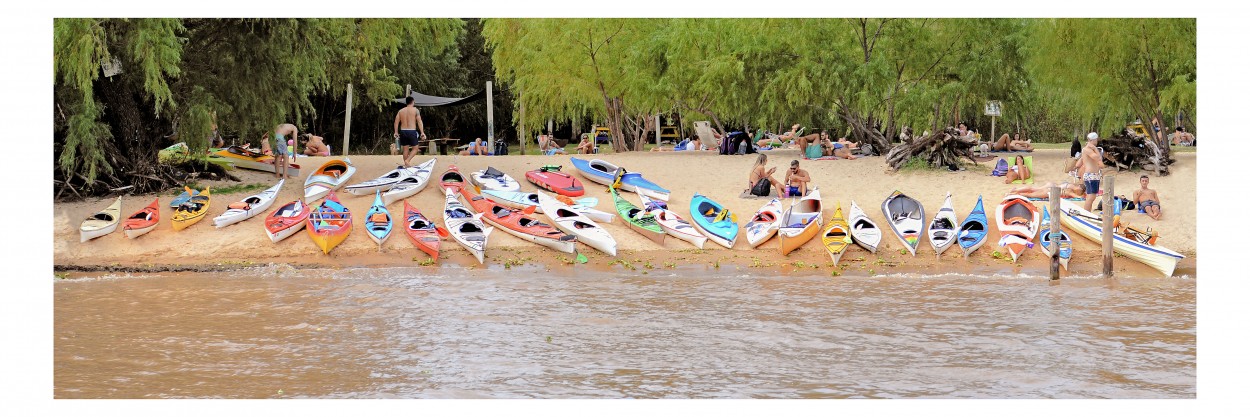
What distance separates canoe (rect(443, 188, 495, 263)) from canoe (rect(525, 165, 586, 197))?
5.47ft

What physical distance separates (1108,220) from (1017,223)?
5.77 ft

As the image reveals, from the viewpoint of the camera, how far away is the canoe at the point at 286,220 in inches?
642

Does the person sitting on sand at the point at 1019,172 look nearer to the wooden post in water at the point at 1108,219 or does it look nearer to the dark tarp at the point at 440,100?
the wooden post in water at the point at 1108,219

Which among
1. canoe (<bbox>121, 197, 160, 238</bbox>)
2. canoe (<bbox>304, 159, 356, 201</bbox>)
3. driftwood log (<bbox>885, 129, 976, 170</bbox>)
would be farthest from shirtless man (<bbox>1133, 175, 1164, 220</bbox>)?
canoe (<bbox>121, 197, 160, 238</bbox>)

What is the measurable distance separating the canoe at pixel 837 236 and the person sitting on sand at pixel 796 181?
166 cm

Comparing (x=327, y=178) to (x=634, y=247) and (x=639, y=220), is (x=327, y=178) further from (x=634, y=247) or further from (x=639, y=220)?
(x=634, y=247)

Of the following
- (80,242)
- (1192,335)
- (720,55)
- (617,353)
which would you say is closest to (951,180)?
(720,55)

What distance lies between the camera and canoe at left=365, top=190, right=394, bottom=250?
53.4ft

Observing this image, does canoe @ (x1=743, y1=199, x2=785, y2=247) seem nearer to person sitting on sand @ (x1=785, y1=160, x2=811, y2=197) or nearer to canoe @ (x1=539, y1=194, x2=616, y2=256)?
person sitting on sand @ (x1=785, y1=160, x2=811, y2=197)

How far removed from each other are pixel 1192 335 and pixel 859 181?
843 centimetres

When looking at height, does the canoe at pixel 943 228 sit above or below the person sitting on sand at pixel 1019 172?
below

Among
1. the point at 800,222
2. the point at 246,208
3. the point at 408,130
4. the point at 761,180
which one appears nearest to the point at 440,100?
the point at 408,130

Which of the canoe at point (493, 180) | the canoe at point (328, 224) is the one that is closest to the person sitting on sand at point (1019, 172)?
the canoe at point (493, 180)

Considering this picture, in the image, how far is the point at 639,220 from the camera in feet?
55.9
